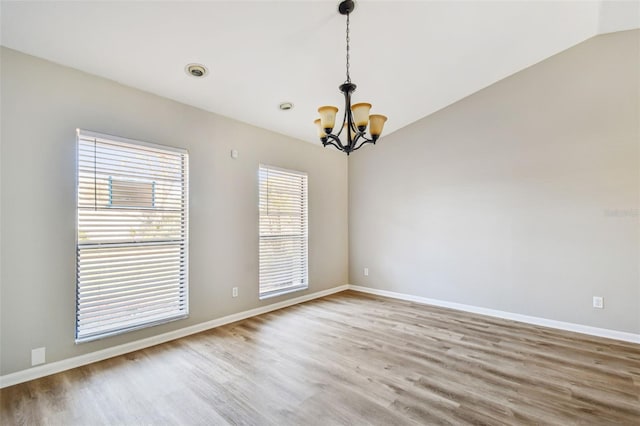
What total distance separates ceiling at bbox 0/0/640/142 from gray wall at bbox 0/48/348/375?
0.23 meters


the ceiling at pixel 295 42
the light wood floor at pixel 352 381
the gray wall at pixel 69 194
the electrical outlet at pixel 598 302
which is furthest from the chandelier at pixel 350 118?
the electrical outlet at pixel 598 302

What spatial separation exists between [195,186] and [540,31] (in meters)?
4.27

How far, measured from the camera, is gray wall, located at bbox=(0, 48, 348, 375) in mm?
2443

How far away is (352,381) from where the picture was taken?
246 centimetres

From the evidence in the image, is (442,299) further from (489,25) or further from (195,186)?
(195,186)

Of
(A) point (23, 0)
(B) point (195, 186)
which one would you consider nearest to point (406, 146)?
(B) point (195, 186)

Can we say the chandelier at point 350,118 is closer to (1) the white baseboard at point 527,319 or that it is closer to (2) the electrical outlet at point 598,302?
(1) the white baseboard at point 527,319

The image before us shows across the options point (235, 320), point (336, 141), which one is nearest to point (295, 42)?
point (336, 141)

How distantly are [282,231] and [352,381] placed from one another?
103 inches

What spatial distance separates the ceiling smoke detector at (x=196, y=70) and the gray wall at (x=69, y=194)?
0.58 m

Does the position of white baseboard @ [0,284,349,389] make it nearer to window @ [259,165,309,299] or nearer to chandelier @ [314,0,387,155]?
window @ [259,165,309,299]

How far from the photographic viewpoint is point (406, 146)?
504 cm

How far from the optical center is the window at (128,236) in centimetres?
280

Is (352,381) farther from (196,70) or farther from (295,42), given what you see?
(196,70)
